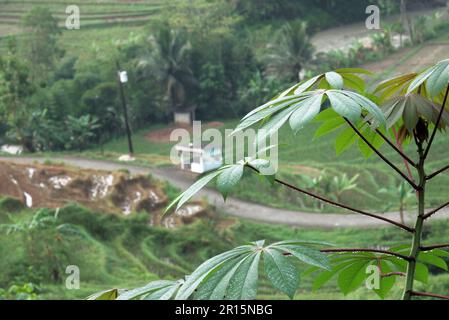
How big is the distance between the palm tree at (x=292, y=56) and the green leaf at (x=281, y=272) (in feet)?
39.5

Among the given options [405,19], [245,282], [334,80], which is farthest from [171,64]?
[245,282]

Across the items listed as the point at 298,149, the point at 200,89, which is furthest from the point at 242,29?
the point at 298,149

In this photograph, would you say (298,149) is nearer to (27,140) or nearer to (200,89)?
(200,89)

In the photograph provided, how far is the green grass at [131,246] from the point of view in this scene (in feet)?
20.5

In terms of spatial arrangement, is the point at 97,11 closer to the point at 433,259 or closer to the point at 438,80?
the point at 433,259

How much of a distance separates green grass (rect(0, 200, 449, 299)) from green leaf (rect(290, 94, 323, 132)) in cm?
478

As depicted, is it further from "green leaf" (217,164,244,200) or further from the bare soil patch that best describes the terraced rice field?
"green leaf" (217,164,244,200)

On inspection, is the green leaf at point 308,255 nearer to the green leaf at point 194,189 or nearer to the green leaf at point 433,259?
the green leaf at point 194,189

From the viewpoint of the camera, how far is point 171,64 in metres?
12.4

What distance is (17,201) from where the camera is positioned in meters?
8.36

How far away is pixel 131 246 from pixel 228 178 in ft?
22.7

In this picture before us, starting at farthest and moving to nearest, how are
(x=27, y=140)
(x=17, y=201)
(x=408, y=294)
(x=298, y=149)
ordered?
(x=27, y=140) → (x=298, y=149) → (x=17, y=201) → (x=408, y=294)

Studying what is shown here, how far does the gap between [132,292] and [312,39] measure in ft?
44.4

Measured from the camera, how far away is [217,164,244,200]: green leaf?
0.60m
